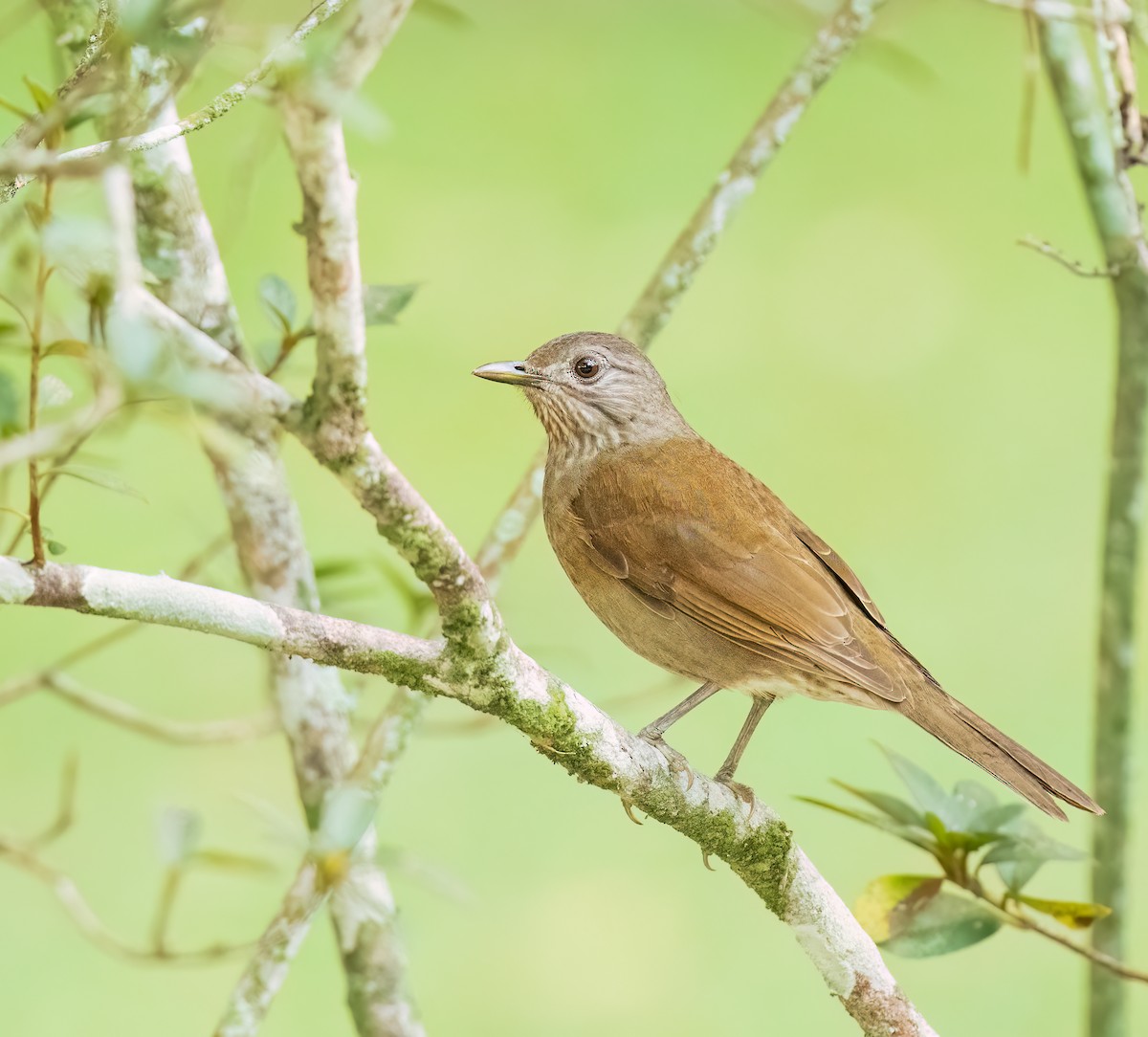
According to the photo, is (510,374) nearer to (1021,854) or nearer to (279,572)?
(279,572)

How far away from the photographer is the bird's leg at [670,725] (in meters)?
2.29

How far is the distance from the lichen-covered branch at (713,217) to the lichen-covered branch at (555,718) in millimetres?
603

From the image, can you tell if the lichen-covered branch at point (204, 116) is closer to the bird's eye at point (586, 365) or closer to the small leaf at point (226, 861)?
the small leaf at point (226, 861)

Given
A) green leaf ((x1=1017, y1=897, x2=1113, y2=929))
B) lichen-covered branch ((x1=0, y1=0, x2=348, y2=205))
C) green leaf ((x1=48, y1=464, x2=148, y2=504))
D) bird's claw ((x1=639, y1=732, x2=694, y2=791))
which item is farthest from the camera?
bird's claw ((x1=639, y1=732, x2=694, y2=791))

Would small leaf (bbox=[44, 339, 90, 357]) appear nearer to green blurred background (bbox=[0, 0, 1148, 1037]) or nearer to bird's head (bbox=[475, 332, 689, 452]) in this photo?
green blurred background (bbox=[0, 0, 1148, 1037])

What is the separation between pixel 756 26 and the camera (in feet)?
26.5

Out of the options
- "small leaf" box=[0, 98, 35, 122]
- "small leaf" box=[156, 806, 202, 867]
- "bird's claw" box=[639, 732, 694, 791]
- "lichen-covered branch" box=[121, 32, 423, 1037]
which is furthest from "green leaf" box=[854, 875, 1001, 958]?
"small leaf" box=[0, 98, 35, 122]

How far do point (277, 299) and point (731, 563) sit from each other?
103cm

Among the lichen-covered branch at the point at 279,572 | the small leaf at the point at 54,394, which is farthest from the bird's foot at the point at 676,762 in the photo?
the small leaf at the point at 54,394

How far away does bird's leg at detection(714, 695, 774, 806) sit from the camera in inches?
96.7

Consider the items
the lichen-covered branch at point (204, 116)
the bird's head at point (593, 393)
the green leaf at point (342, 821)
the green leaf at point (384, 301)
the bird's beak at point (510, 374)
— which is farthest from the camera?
the bird's head at point (593, 393)

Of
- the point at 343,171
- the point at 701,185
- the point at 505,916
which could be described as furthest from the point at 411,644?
the point at 701,185

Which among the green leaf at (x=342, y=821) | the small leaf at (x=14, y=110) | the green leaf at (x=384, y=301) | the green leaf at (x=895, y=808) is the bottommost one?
the green leaf at (x=342, y=821)

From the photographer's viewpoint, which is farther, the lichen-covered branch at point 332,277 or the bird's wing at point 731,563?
the bird's wing at point 731,563
